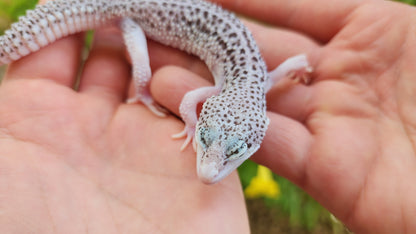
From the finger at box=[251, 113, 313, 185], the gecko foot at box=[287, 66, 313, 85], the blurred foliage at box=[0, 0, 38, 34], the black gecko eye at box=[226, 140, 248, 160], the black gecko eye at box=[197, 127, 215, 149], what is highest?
the blurred foliage at box=[0, 0, 38, 34]

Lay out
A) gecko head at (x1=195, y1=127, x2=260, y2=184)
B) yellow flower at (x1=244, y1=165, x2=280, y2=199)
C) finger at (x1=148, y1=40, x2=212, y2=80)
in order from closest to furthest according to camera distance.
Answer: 1. gecko head at (x1=195, y1=127, x2=260, y2=184)
2. finger at (x1=148, y1=40, x2=212, y2=80)
3. yellow flower at (x1=244, y1=165, x2=280, y2=199)

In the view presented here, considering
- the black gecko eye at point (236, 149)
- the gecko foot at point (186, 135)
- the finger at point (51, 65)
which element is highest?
the finger at point (51, 65)

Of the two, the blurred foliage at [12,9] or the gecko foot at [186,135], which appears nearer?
the gecko foot at [186,135]

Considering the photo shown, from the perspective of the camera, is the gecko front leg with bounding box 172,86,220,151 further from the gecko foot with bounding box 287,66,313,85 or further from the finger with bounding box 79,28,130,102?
the gecko foot with bounding box 287,66,313,85

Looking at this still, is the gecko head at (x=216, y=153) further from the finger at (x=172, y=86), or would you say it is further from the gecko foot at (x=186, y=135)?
the finger at (x=172, y=86)

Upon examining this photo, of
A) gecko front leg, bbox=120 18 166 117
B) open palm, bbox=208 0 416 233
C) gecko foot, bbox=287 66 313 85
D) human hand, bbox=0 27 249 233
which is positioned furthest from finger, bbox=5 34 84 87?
gecko foot, bbox=287 66 313 85

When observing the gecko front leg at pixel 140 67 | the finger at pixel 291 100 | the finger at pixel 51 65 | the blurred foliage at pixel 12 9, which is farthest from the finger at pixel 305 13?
the blurred foliage at pixel 12 9
